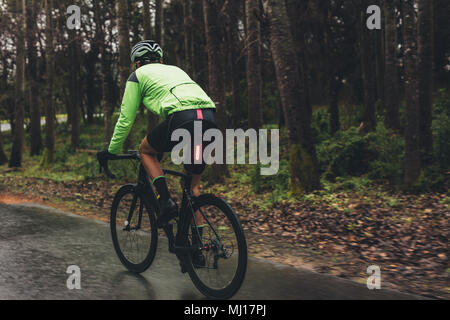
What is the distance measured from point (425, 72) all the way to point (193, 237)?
28.1 feet

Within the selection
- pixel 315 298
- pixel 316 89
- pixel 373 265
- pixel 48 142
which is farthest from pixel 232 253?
pixel 316 89

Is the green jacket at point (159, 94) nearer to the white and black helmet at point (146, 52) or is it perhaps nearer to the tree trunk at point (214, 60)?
the white and black helmet at point (146, 52)

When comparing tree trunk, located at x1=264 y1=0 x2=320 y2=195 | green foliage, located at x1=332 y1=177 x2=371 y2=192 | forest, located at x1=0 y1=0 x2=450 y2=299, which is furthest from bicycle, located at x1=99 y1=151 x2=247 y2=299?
green foliage, located at x1=332 y1=177 x2=371 y2=192

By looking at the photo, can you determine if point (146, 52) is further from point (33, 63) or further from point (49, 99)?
point (33, 63)

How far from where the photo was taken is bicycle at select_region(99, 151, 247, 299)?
4.19m

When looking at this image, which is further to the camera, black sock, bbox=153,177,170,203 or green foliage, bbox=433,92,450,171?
green foliage, bbox=433,92,450,171

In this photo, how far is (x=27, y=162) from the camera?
80.2 ft

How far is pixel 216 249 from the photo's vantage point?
441cm

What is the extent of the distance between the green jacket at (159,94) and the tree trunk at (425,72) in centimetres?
763

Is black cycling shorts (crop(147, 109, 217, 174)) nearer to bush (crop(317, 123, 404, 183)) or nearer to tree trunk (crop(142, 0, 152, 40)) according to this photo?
bush (crop(317, 123, 404, 183))

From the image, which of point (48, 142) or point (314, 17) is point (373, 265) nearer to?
point (314, 17)

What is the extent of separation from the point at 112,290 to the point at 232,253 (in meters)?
1.30

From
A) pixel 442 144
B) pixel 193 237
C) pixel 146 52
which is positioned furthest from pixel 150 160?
pixel 442 144

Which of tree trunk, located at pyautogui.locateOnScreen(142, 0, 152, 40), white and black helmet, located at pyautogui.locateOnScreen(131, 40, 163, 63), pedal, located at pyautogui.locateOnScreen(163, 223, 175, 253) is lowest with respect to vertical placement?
pedal, located at pyautogui.locateOnScreen(163, 223, 175, 253)
